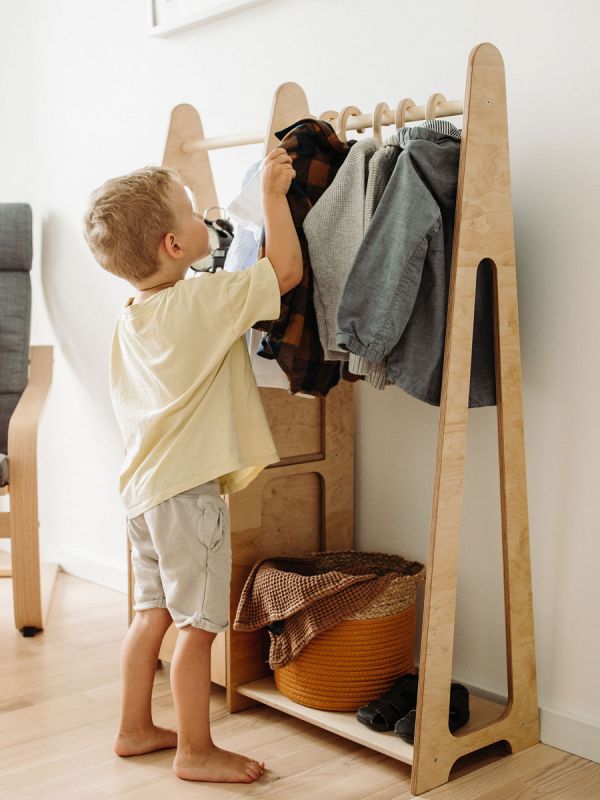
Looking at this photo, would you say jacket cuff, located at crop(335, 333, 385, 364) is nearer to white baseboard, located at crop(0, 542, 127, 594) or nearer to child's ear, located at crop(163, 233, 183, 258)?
child's ear, located at crop(163, 233, 183, 258)

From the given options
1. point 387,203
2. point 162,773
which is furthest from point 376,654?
point 387,203

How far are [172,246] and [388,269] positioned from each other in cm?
38

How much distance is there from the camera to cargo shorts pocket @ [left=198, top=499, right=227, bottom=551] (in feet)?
5.14

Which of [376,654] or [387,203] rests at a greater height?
[387,203]

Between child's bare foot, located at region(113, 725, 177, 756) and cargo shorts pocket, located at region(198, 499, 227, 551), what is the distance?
15.3 inches

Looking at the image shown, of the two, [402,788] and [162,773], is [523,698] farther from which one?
[162,773]

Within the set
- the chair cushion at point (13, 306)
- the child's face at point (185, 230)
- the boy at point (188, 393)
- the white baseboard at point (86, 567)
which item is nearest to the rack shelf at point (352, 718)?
the boy at point (188, 393)

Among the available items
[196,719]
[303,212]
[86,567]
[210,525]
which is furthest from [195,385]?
[86,567]

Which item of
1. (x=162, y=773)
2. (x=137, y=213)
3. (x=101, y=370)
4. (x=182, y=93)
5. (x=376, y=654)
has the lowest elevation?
(x=162, y=773)

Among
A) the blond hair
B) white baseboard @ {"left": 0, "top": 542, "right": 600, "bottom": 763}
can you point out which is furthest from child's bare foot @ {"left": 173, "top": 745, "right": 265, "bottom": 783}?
the blond hair

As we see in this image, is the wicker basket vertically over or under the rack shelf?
over

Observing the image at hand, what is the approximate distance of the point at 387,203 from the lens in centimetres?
146

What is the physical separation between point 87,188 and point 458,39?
53.4 inches

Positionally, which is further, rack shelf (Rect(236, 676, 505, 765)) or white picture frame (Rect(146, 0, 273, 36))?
white picture frame (Rect(146, 0, 273, 36))
